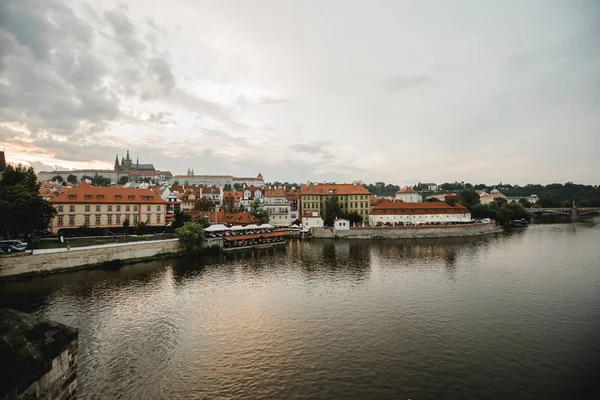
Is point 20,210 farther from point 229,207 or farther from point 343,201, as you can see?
point 343,201

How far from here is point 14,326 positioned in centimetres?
781

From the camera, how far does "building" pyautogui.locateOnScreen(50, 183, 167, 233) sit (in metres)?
43.8

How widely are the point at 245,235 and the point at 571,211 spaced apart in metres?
122

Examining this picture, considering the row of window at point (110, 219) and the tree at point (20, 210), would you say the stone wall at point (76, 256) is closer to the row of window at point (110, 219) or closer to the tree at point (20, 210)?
the tree at point (20, 210)

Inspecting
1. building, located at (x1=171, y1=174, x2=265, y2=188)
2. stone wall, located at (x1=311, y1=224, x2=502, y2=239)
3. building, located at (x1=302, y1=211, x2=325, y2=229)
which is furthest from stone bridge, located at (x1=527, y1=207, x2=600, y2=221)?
building, located at (x1=171, y1=174, x2=265, y2=188)

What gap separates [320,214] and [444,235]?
1105 inches

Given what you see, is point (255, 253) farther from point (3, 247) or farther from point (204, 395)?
point (204, 395)

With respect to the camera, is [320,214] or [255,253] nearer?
[255,253]

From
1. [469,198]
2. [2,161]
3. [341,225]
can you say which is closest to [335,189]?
[341,225]

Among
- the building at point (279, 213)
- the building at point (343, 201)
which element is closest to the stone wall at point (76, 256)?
the building at point (279, 213)

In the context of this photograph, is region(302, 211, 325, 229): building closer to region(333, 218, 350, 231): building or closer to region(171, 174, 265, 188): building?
region(333, 218, 350, 231): building

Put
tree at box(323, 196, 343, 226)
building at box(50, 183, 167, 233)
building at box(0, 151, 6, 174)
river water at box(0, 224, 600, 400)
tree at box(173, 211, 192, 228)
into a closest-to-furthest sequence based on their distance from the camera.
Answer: river water at box(0, 224, 600, 400) → building at box(50, 183, 167, 233) → tree at box(173, 211, 192, 228) → building at box(0, 151, 6, 174) → tree at box(323, 196, 343, 226)

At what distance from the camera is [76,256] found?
1258 inches

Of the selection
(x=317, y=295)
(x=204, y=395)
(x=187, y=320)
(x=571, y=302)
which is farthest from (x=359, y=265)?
(x=204, y=395)
